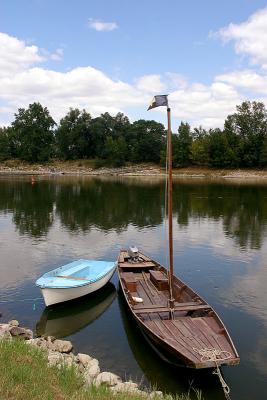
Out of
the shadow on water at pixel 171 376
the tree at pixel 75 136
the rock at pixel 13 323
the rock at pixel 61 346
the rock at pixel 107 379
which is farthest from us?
the tree at pixel 75 136

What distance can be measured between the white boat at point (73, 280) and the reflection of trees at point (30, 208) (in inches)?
636

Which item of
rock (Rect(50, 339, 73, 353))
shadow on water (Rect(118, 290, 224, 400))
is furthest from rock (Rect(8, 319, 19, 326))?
shadow on water (Rect(118, 290, 224, 400))

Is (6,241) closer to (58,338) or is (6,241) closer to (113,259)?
(113,259)

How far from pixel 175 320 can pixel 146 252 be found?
1637 centimetres

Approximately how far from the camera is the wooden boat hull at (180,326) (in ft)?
44.3

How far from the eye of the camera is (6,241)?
36406mm

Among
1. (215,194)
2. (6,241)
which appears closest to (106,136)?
(215,194)

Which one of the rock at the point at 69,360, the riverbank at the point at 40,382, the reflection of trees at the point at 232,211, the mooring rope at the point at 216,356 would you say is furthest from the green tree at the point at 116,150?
the riverbank at the point at 40,382

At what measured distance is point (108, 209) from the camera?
56.1m

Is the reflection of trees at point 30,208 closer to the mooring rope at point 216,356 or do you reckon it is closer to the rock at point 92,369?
the rock at point 92,369

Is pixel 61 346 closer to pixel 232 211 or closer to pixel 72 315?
pixel 72 315

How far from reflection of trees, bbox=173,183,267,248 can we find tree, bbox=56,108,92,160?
83.3 metres

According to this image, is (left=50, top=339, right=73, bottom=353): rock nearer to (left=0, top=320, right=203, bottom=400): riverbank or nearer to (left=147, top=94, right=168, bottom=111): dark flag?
(left=0, top=320, right=203, bottom=400): riverbank

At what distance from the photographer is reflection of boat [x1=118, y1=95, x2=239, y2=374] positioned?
13543mm
